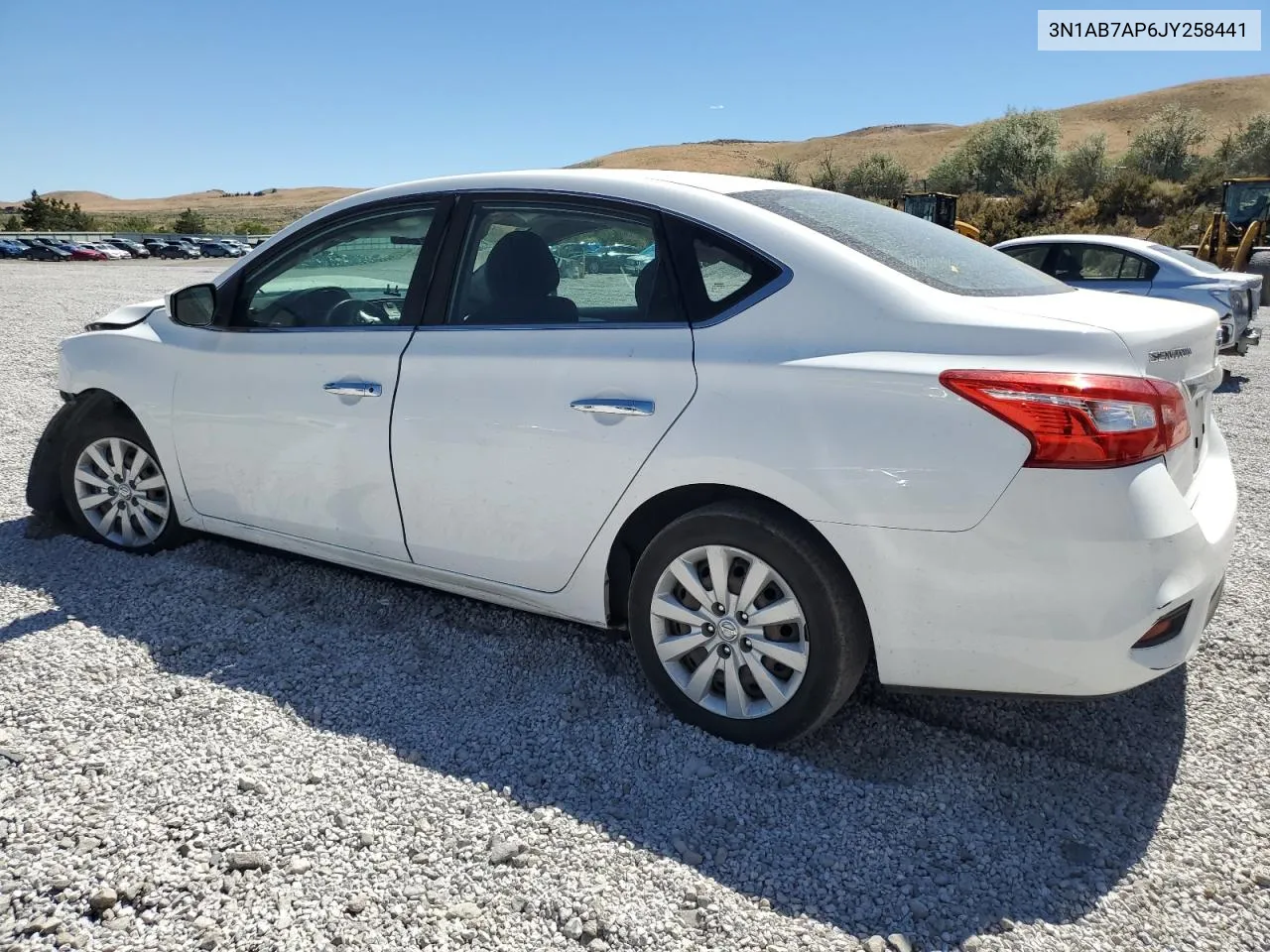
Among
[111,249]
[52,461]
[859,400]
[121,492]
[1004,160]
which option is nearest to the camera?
[859,400]

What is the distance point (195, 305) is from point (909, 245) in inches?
113

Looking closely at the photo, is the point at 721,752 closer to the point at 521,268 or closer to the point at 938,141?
the point at 521,268

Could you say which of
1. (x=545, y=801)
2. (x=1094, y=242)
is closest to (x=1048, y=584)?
(x=545, y=801)

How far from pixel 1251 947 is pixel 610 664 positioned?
2.05m

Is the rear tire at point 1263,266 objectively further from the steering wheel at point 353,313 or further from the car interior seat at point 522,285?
the steering wheel at point 353,313

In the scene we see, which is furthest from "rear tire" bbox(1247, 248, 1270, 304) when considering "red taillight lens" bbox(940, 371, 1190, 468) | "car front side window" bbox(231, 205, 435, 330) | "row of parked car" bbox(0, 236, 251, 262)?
"row of parked car" bbox(0, 236, 251, 262)

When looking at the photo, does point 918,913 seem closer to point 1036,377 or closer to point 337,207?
point 1036,377

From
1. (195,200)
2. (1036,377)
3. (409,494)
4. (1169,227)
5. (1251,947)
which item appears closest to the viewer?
(1251,947)

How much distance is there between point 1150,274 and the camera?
1076 cm

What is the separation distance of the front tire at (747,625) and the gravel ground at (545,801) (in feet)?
0.44

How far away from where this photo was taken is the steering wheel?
368 centimetres

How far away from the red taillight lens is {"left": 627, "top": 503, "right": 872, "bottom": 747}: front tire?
0.62 metres

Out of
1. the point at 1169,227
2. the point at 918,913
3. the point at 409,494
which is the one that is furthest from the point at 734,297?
the point at 1169,227

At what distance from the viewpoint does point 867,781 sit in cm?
282
